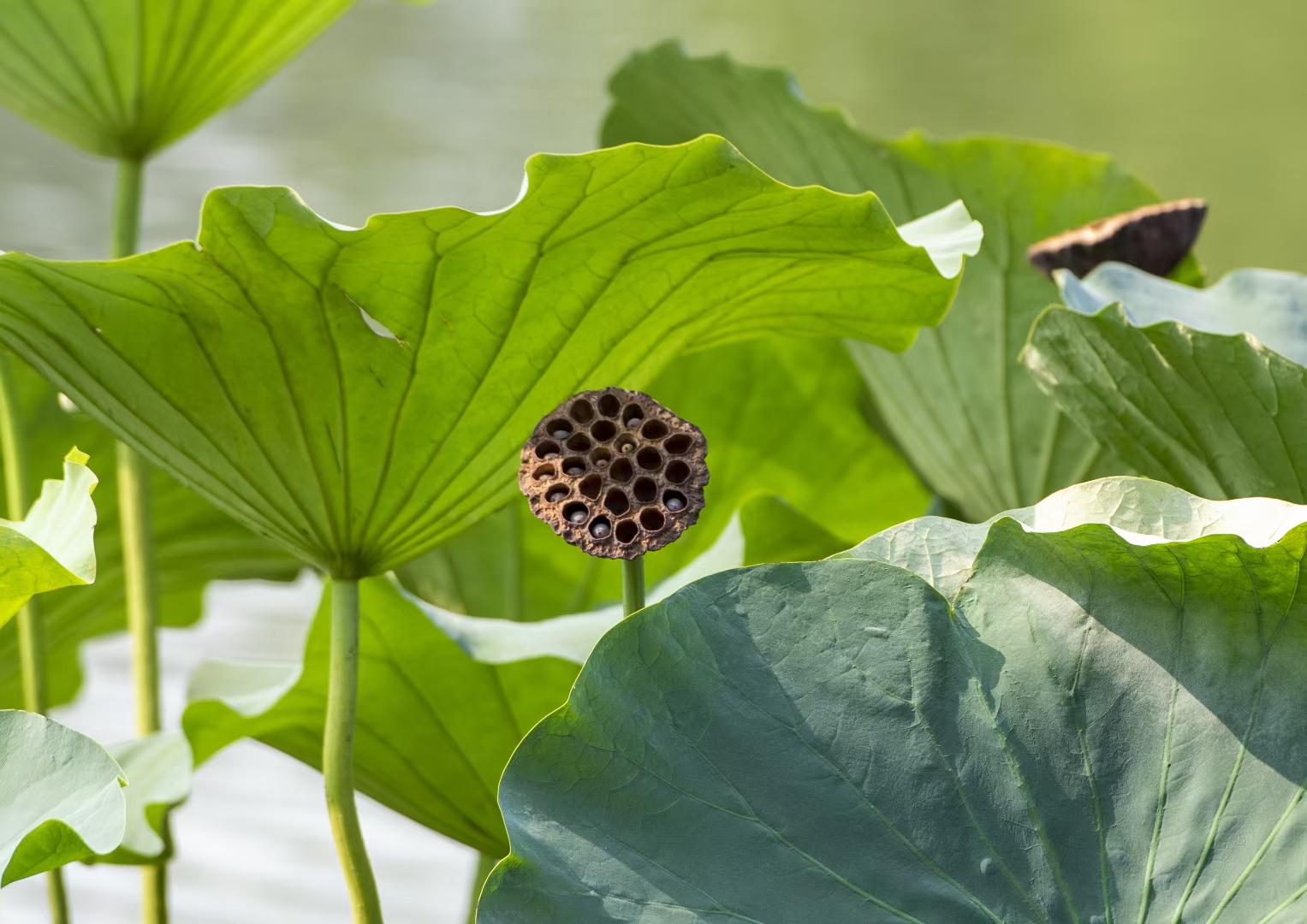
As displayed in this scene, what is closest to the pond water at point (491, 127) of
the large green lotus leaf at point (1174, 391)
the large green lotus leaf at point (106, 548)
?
the large green lotus leaf at point (106, 548)

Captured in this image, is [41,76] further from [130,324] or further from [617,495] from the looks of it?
[617,495]

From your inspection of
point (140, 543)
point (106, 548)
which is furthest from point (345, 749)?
point (106, 548)

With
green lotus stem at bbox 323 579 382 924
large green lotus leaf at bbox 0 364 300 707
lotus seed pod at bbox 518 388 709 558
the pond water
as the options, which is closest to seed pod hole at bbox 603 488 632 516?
lotus seed pod at bbox 518 388 709 558

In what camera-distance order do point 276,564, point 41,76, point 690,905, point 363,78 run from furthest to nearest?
point 363,78 < point 276,564 < point 41,76 < point 690,905

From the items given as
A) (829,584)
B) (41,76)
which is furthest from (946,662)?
(41,76)

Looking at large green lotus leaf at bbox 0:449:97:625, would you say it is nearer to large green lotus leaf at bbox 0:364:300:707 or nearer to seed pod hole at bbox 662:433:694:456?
seed pod hole at bbox 662:433:694:456

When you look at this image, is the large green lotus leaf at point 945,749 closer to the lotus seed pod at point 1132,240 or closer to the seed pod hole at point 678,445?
the seed pod hole at point 678,445
